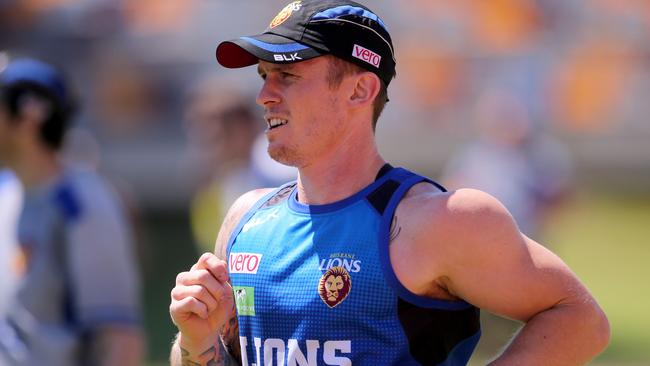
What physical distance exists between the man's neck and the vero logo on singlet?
217 mm

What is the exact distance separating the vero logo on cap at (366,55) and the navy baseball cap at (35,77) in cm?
226

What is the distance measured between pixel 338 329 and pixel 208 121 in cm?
540

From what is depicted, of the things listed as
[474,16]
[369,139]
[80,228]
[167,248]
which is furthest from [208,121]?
[474,16]

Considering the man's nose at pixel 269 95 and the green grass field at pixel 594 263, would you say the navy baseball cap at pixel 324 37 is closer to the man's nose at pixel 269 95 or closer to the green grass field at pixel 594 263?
the man's nose at pixel 269 95

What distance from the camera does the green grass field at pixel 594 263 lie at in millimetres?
10758

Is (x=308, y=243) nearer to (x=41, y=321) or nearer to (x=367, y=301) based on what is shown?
(x=367, y=301)

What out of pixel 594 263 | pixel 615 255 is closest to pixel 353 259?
pixel 594 263

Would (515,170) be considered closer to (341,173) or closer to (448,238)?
(341,173)

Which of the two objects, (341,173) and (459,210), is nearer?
(459,210)

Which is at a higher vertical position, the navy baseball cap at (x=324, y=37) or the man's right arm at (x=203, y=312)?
the navy baseball cap at (x=324, y=37)

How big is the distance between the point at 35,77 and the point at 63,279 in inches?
37.4

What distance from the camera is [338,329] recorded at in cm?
302

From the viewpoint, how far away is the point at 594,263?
15.6 m

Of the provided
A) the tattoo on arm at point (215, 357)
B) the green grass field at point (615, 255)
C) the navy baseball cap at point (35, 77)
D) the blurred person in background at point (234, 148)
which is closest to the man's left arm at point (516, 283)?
the tattoo on arm at point (215, 357)
